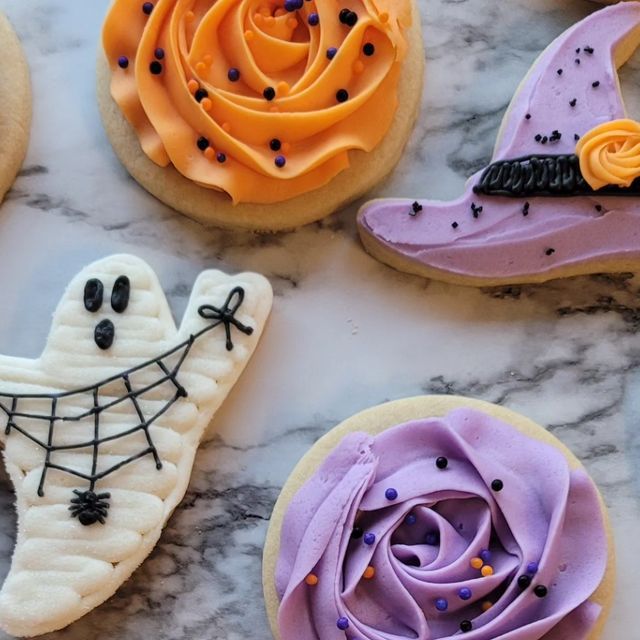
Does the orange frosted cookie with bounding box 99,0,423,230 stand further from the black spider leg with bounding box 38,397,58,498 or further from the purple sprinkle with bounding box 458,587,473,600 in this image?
the purple sprinkle with bounding box 458,587,473,600

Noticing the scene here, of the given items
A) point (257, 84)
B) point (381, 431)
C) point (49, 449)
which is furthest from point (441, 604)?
point (257, 84)

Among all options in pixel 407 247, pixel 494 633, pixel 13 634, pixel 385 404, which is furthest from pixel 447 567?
pixel 13 634

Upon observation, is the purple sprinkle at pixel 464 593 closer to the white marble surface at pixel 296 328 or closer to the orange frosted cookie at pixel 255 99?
the white marble surface at pixel 296 328

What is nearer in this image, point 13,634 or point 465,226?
point 13,634

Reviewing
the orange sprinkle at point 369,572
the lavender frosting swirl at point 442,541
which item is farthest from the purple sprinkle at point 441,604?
the orange sprinkle at point 369,572

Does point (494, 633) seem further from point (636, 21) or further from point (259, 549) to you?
point (636, 21)

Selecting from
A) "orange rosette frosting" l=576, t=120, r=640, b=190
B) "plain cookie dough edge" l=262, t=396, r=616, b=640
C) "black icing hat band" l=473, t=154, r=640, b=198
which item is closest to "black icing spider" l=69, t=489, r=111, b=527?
"plain cookie dough edge" l=262, t=396, r=616, b=640
